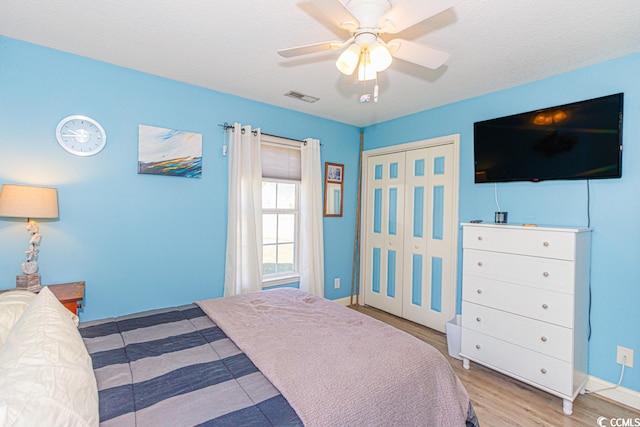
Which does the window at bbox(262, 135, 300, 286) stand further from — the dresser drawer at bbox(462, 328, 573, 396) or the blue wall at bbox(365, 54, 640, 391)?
the blue wall at bbox(365, 54, 640, 391)

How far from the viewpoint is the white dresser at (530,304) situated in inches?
82.1

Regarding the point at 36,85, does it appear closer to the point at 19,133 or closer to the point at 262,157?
the point at 19,133

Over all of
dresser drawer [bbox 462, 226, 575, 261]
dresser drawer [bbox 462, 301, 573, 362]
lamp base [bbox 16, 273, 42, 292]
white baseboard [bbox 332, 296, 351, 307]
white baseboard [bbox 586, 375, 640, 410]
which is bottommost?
white baseboard [bbox 586, 375, 640, 410]

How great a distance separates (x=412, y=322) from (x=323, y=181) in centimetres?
201

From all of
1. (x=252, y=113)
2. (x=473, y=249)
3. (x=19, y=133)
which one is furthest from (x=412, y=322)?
(x=19, y=133)

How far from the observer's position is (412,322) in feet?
11.8

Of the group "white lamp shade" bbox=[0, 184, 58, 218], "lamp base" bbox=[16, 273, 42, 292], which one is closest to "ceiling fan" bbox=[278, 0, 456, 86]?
"white lamp shade" bbox=[0, 184, 58, 218]

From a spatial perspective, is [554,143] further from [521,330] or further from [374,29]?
[374,29]

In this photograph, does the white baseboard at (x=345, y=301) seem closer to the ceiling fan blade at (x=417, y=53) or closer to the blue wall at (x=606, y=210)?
the blue wall at (x=606, y=210)

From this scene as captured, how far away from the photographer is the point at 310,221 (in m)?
3.58

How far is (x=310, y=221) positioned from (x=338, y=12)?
7.98 ft

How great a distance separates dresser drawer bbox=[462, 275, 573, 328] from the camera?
2104 millimetres

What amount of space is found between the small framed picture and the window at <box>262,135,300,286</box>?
458 millimetres

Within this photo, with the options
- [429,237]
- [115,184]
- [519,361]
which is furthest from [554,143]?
[115,184]
